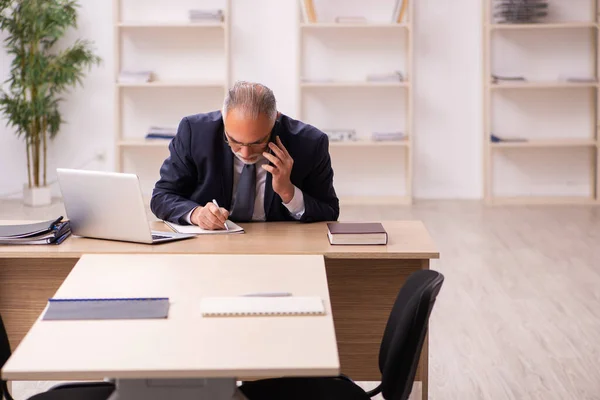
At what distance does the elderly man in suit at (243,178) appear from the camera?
3279 millimetres

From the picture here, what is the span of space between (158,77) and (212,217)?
16.1 feet

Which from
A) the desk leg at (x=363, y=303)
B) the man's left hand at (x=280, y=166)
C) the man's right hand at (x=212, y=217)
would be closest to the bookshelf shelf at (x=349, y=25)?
the man's left hand at (x=280, y=166)

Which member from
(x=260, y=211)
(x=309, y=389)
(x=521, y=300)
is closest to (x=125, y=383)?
(x=309, y=389)

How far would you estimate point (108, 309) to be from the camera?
2182mm

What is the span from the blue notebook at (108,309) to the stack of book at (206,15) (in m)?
5.57

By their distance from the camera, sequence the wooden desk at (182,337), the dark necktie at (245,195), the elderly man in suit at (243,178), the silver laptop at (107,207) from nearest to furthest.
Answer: the wooden desk at (182,337), the silver laptop at (107,207), the elderly man in suit at (243,178), the dark necktie at (245,195)

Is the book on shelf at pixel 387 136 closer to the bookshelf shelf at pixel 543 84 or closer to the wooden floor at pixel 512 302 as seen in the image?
the wooden floor at pixel 512 302

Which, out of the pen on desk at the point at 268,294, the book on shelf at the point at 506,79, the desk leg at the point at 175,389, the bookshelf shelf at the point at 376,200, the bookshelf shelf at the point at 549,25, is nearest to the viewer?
the desk leg at the point at 175,389

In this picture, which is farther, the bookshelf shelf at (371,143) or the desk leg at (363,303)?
the bookshelf shelf at (371,143)

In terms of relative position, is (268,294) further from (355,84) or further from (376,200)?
(376,200)

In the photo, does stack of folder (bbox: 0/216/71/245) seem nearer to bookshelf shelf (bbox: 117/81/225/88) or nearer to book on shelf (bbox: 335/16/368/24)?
bookshelf shelf (bbox: 117/81/225/88)

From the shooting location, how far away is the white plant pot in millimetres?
7523

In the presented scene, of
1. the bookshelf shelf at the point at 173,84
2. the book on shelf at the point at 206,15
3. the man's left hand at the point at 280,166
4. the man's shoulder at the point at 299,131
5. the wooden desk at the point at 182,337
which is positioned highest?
the book on shelf at the point at 206,15

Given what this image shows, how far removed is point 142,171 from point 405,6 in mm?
2621
